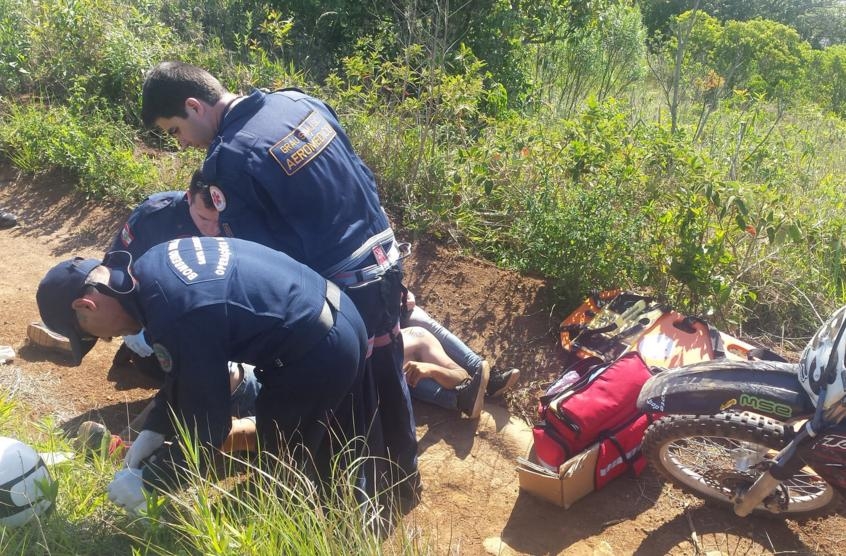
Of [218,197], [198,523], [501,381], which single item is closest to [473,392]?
[501,381]

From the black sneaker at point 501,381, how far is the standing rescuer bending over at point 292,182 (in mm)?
974

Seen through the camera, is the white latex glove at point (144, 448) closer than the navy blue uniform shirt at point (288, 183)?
Yes

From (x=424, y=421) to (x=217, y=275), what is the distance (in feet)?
6.40

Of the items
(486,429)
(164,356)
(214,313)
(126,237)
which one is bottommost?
(486,429)

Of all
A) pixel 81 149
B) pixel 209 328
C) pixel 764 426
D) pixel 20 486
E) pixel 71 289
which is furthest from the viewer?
pixel 81 149

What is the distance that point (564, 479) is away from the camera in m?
3.22

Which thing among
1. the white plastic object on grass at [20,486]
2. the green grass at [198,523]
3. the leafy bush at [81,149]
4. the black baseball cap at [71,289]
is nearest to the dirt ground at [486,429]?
the green grass at [198,523]

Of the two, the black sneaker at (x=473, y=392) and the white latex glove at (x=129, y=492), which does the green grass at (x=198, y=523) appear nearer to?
the white latex glove at (x=129, y=492)

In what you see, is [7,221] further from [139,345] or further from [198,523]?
[198,523]

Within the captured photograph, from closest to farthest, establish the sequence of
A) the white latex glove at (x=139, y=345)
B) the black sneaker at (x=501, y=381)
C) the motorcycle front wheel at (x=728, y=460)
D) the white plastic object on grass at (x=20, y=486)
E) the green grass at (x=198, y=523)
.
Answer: the green grass at (x=198, y=523)
the white plastic object on grass at (x=20, y=486)
the motorcycle front wheel at (x=728, y=460)
the white latex glove at (x=139, y=345)
the black sneaker at (x=501, y=381)

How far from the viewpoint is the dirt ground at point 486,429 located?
319 centimetres

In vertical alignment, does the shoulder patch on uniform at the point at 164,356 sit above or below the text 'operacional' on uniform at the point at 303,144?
below

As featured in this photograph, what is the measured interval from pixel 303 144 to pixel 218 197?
0.37m

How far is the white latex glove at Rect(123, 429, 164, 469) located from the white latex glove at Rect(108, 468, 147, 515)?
7 centimetres
